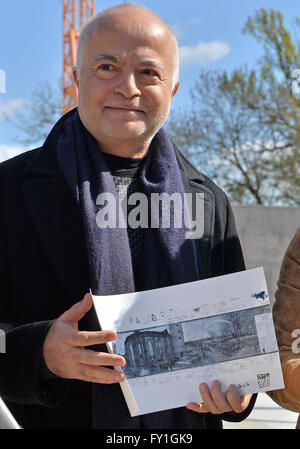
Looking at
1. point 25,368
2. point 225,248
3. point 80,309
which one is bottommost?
point 25,368

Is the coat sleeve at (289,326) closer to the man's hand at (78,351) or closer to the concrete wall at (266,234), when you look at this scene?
the man's hand at (78,351)

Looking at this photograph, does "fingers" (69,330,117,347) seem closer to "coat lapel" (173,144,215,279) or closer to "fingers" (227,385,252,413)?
"fingers" (227,385,252,413)

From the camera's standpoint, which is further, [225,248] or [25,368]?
[225,248]

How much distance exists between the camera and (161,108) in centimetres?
173

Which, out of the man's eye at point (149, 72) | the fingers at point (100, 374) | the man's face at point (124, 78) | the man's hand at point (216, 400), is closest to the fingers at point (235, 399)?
the man's hand at point (216, 400)

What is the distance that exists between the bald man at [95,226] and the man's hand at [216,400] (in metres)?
0.09

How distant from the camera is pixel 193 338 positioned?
1.47m

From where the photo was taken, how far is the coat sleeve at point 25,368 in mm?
1505

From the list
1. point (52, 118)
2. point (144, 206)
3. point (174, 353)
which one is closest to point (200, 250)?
point (144, 206)

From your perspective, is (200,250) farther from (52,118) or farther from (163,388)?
(52,118)

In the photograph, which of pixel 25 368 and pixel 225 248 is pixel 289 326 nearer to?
pixel 225 248

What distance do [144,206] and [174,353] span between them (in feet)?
1.65


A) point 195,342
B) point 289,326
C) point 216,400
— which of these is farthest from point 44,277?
point 289,326

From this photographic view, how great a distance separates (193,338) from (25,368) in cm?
44
